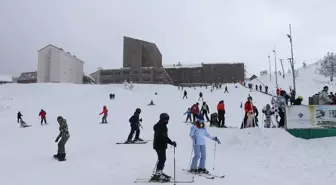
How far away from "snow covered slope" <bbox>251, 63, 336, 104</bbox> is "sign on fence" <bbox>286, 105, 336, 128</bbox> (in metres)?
51.8

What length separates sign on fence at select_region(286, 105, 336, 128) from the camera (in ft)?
39.9

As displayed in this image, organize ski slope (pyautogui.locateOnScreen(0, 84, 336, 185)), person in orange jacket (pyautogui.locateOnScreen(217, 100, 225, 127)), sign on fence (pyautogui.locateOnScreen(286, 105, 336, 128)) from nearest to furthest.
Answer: ski slope (pyautogui.locateOnScreen(0, 84, 336, 185)) < sign on fence (pyautogui.locateOnScreen(286, 105, 336, 128)) < person in orange jacket (pyautogui.locateOnScreen(217, 100, 225, 127))

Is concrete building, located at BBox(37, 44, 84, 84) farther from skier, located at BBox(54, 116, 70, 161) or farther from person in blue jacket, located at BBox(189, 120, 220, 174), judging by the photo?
person in blue jacket, located at BBox(189, 120, 220, 174)

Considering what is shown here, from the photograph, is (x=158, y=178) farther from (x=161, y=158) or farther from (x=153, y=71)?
(x=153, y=71)

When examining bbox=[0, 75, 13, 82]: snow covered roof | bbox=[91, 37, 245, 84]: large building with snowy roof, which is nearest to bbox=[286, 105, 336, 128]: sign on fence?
bbox=[91, 37, 245, 84]: large building with snowy roof

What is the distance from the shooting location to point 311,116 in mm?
12398

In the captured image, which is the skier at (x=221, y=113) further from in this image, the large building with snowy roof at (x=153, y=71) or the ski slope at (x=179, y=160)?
the large building with snowy roof at (x=153, y=71)

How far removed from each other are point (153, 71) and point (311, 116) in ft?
258

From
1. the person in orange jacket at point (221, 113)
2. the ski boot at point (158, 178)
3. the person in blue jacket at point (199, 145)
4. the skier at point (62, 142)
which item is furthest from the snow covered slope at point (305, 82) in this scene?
the ski boot at point (158, 178)

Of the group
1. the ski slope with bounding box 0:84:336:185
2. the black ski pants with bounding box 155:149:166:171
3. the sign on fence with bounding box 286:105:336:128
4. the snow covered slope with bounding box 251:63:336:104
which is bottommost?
the ski slope with bounding box 0:84:336:185

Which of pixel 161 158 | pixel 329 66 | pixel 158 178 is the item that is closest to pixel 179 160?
pixel 158 178

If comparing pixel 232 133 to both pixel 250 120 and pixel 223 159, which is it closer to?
pixel 250 120

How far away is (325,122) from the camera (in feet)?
39.9

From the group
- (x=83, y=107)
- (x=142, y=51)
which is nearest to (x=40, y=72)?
(x=142, y=51)
